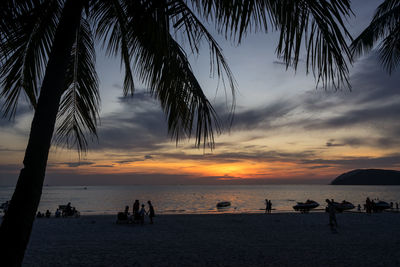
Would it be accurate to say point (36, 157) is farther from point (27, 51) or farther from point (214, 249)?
point (214, 249)

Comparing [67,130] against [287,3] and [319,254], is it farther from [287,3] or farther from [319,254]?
[319,254]

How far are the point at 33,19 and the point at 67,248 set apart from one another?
908 cm

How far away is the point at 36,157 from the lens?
256 centimetres

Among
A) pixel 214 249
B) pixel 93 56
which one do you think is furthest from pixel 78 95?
pixel 214 249

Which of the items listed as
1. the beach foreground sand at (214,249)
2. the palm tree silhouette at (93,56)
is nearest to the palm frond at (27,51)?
the palm tree silhouette at (93,56)

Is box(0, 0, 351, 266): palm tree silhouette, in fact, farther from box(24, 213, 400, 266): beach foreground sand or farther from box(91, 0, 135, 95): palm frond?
box(24, 213, 400, 266): beach foreground sand

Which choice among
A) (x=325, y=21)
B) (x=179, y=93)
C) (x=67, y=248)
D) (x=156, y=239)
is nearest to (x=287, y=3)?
(x=325, y=21)

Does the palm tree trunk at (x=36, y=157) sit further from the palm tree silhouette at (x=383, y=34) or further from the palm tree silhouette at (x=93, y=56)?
the palm tree silhouette at (x=383, y=34)

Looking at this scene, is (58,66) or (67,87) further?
(67,87)

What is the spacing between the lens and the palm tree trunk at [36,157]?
2379 millimetres

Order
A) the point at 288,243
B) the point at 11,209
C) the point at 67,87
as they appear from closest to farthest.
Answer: the point at 11,209 < the point at 67,87 < the point at 288,243

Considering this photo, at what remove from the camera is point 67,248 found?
33.1 ft

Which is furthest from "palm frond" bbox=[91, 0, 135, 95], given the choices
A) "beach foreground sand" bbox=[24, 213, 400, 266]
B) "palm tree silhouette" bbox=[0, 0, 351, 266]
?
"beach foreground sand" bbox=[24, 213, 400, 266]

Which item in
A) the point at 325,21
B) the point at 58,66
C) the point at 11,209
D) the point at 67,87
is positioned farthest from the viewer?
the point at 67,87
